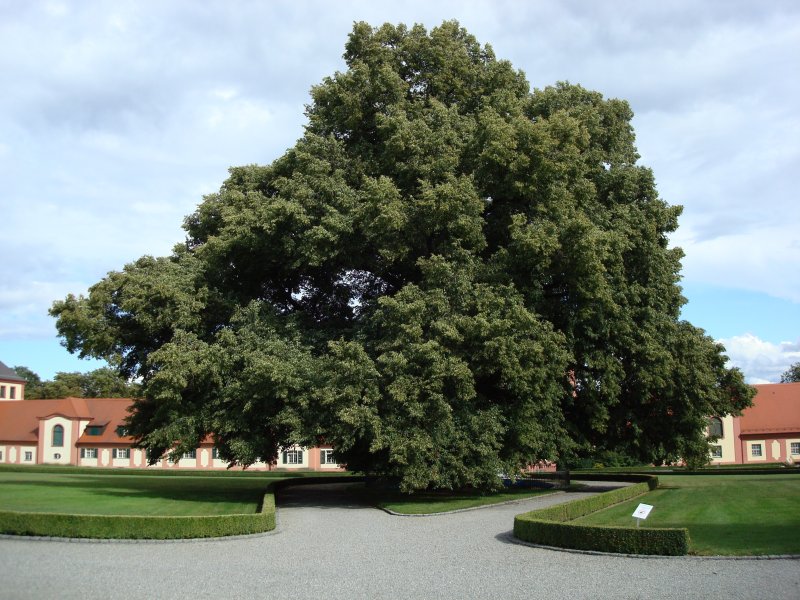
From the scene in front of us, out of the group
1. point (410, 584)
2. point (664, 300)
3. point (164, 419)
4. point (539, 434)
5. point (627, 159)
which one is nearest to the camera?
point (410, 584)

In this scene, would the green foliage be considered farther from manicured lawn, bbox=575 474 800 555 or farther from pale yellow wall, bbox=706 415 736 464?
manicured lawn, bbox=575 474 800 555

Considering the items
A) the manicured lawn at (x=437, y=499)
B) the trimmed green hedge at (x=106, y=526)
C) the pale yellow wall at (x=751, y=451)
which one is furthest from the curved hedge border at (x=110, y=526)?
the pale yellow wall at (x=751, y=451)

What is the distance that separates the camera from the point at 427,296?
26672 mm

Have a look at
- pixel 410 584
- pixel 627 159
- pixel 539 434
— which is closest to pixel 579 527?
pixel 410 584

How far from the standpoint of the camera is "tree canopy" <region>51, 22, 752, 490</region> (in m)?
26.0

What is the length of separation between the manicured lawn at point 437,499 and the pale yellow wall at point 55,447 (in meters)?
55.7

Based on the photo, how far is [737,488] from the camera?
31.5m

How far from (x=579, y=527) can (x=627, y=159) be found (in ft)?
77.9

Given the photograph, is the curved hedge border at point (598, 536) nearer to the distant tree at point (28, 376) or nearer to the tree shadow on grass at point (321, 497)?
the tree shadow on grass at point (321, 497)

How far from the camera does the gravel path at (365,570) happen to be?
1227 cm

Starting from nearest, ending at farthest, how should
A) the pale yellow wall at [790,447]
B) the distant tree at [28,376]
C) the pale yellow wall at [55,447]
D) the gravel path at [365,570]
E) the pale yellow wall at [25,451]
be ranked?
the gravel path at [365,570], the pale yellow wall at [790,447], the pale yellow wall at [55,447], the pale yellow wall at [25,451], the distant tree at [28,376]

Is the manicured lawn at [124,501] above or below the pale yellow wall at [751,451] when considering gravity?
above

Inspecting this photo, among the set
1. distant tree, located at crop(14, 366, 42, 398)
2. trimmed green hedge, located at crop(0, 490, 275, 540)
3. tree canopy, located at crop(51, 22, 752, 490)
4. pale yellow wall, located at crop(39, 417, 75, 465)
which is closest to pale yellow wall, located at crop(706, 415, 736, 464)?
tree canopy, located at crop(51, 22, 752, 490)

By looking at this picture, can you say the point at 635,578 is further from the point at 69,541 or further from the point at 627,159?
the point at 627,159
